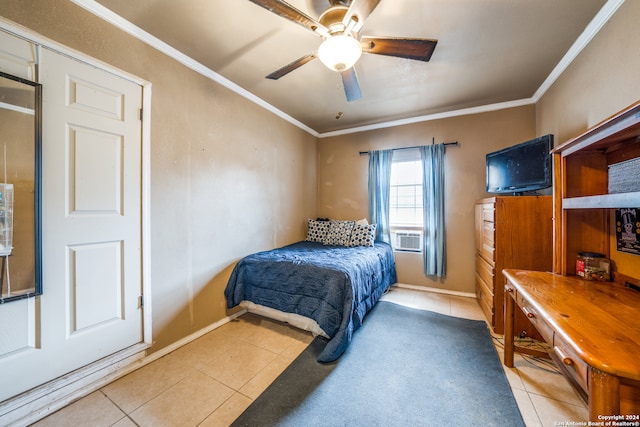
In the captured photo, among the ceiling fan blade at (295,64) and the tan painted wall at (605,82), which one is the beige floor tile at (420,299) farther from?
the ceiling fan blade at (295,64)

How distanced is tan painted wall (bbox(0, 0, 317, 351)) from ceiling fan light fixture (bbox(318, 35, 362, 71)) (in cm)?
143

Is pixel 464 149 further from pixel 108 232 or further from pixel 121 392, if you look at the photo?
pixel 121 392

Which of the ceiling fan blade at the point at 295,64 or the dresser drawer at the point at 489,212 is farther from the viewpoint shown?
the dresser drawer at the point at 489,212

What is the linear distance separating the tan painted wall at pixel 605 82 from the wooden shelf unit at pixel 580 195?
0.08 meters

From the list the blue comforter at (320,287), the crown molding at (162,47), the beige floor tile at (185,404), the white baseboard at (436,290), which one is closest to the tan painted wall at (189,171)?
the crown molding at (162,47)

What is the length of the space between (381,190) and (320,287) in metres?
2.05

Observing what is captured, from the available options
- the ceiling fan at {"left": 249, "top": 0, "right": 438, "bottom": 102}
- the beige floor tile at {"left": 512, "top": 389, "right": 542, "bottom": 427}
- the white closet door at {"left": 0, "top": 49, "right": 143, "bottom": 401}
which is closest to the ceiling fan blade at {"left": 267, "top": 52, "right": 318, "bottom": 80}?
the ceiling fan at {"left": 249, "top": 0, "right": 438, "bottom": 102}

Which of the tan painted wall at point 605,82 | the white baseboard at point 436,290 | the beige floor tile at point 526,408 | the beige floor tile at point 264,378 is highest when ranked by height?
the tan painted wall at point 605,82

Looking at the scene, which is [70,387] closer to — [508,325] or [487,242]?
[508,325]

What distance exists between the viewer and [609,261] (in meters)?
1.37

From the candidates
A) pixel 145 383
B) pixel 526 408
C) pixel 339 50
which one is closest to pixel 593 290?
pixel 526 408

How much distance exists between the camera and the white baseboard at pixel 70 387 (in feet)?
Answer: 4.10

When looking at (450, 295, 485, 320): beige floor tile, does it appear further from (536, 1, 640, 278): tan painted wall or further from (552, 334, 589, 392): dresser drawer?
(552, 334, 589, 392): dresser drawer

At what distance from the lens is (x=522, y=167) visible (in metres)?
2.25
